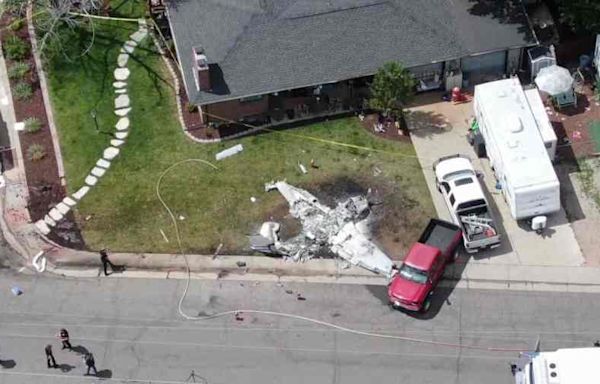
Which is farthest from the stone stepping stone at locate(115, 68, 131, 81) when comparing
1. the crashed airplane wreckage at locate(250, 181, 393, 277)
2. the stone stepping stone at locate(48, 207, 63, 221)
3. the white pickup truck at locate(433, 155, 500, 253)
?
the white pickup truck at locate(433, 155, 500, 253)

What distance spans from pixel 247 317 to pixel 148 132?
1097cm

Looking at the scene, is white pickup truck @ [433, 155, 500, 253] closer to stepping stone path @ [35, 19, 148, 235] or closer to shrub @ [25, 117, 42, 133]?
stepping stone path @ [35, 19, 148, 235]

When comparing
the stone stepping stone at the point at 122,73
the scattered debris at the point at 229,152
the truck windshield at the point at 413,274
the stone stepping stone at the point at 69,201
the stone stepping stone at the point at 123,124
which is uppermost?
the stone stepping stone at the point at 122,73

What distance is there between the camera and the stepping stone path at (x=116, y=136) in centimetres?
3972

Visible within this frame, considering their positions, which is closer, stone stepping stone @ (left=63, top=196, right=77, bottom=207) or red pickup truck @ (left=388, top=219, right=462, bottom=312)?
red pickup truck @ (left=388, top=219, right=462, bottom=312)

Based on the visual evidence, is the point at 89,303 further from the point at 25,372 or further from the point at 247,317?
the point at 247,317

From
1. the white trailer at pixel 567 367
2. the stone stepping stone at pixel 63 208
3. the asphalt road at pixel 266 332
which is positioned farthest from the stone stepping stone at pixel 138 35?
the white trailer at pixel 567 367

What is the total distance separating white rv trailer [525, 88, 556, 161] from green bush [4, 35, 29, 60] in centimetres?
2382

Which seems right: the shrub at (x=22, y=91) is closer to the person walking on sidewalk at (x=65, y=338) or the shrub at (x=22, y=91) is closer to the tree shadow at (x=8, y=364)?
the person walking on sidewalk at (x=65, y=338)

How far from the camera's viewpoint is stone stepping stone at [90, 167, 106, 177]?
4106 cm

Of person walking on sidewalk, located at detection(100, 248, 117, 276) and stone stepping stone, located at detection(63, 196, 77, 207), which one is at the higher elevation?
stone stepping stone, located at detection(63, 196, 77, 207)

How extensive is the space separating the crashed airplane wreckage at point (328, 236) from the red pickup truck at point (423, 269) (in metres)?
1.17

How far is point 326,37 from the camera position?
42656mm

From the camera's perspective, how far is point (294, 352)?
34906mm
